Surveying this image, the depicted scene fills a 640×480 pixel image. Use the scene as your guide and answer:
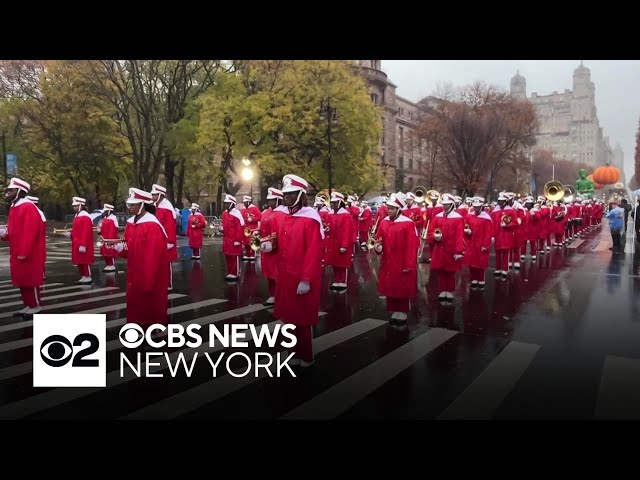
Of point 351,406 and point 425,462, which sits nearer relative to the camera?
point 425,462

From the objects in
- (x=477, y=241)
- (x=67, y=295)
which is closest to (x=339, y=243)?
(x=477, y=241)

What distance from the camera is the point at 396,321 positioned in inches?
359

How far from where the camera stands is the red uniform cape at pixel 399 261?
8680mm

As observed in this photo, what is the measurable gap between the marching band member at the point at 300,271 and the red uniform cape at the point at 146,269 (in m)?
1.57

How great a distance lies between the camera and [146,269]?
6691 mm

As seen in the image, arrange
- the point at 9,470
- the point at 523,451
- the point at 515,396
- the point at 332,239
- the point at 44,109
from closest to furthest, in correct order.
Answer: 1. the point at 9,470
2. the point at 523,451
3. the point at 515,396
4. the point at 332,239
5. the point at 44,109

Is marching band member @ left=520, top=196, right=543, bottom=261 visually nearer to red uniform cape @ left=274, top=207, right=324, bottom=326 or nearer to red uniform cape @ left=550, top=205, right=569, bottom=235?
red uniform cape @ left=550, top=205, right=569, bottom=235

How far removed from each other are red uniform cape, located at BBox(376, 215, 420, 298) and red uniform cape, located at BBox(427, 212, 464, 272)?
7.04 feet

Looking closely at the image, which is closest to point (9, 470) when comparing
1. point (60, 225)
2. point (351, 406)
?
point (351, 406)

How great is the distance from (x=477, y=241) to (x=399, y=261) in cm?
456

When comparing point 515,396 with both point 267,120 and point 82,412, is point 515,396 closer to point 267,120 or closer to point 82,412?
point 82,412

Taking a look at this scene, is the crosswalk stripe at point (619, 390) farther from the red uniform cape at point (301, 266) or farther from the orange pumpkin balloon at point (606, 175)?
the orange pumpkin balloon at point (606, 175)

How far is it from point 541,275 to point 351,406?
37.7 ft

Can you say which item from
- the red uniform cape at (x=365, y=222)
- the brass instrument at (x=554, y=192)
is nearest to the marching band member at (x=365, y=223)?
the red uniform cape at (x=365, y=222)
